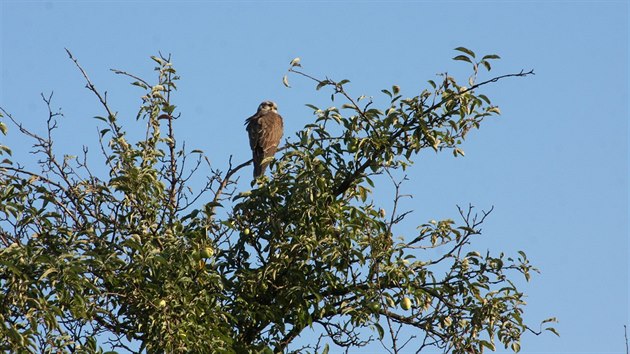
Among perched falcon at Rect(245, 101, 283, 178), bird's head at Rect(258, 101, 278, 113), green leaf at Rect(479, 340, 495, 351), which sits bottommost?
green leaf at Rect(479, 340, 495, 351)

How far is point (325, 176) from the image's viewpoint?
7.43 m

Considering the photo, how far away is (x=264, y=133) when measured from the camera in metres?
11.5

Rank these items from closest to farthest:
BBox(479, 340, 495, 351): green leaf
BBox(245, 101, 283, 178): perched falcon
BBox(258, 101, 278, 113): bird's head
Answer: BBox(479, 340, 495, 351): green leaf < BBox(245, 101, 283, 178): perched falcon < BBox(258, 101, 278, 113): bird's head

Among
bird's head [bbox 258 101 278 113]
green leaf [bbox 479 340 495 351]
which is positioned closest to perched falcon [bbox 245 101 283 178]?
bird's head [bbox 258 101 278 113]

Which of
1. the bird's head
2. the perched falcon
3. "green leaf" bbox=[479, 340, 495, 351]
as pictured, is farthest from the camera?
the bird's head

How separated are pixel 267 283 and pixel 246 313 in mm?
306

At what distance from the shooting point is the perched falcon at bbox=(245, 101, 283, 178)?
36.8 feet

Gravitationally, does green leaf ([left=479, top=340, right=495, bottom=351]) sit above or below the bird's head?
below

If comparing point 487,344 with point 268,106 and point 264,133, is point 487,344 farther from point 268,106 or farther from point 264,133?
point 268,106

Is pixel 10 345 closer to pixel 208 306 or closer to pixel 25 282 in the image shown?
pixel 25 282

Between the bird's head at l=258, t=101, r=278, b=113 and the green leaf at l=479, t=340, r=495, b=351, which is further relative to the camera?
the bird's head at l=258, t=101, r=278, b=113

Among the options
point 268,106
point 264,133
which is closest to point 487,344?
point 264,133

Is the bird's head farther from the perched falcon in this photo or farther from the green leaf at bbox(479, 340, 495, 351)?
the green leaf at bbox(479, 340, 495, 351)

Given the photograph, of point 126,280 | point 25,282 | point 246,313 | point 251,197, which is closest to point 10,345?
point 25,282
